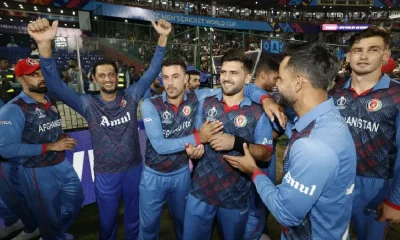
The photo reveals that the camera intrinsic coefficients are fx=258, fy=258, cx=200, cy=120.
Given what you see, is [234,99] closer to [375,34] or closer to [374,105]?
[374,105]

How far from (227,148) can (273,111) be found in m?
0.65

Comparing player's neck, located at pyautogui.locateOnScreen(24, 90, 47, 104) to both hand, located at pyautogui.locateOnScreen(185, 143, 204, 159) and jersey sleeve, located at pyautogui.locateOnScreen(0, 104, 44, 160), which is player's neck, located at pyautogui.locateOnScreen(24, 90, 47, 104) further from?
hand, located at pyautogui.locateOnScreen(185, 143, 204, 159)

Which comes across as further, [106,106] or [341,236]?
[106,106]

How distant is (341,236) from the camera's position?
1.78 m

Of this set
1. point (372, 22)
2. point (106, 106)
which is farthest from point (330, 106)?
point (372, 22)

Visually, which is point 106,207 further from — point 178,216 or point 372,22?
point 372,22

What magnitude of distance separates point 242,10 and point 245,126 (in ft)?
144

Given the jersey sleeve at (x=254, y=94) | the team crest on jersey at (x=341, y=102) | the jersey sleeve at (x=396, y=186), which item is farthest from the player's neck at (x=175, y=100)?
the jersey sleeve at (x=396, y=186)

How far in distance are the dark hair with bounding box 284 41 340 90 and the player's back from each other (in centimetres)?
23

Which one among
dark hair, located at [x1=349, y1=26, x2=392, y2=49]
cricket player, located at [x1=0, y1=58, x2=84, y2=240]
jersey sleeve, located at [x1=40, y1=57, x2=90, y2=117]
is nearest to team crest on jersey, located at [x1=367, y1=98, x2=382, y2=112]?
dark hair, located at [x1=349, y1=26, x2=392, y2=49]

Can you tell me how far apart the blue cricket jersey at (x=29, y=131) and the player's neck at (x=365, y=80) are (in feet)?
12.1

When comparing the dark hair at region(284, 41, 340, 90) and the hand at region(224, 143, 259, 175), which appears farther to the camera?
the hand at region(224, 143, 259, 175)

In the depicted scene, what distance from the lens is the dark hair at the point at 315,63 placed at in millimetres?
1684

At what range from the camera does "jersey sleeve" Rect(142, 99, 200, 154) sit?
107 inches
